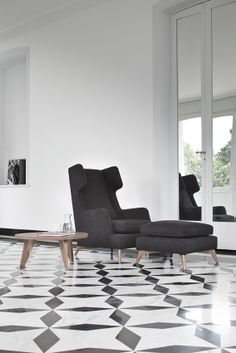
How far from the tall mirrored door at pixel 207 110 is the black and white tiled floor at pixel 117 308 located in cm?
116

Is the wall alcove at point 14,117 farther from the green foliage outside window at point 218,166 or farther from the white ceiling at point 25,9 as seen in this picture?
the green foliage outside window at point 218,166

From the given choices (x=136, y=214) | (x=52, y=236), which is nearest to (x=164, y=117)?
(x=136, y=214)

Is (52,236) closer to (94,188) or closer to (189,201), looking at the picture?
(94,188)

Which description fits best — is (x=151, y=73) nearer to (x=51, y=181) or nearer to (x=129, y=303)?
(x=51, y=181)

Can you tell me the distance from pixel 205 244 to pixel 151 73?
2652 millimetres

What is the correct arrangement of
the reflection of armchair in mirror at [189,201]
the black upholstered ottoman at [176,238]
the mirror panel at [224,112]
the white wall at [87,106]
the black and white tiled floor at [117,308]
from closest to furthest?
the black and white tiled floor at [117,308] → the black upholstered ottoman at [176,238] → the mirror panel at [224,112] → the reflection of armchair in mirror at [189,201] → the white wall at [87,106]

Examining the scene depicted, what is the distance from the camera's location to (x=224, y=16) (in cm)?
592

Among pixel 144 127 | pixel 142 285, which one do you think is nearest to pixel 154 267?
pixel 142 285

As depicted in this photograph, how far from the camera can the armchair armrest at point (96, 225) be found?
5.16m

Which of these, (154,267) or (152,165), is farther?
(152,165)

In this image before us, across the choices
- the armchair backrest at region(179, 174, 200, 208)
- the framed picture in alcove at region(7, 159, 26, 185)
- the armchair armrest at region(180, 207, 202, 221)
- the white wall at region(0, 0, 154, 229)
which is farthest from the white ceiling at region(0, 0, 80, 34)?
the armchair armrest at region(180, 207, 202, 221)

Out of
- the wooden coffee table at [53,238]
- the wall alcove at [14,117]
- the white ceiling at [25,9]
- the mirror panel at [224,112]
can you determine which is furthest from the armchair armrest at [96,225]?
the white ceiling at [25,9]

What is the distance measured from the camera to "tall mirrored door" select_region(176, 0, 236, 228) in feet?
19.0

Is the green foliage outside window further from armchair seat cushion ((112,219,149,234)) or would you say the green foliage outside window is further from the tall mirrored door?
armchair seat cushion ((112,219,149,234))
